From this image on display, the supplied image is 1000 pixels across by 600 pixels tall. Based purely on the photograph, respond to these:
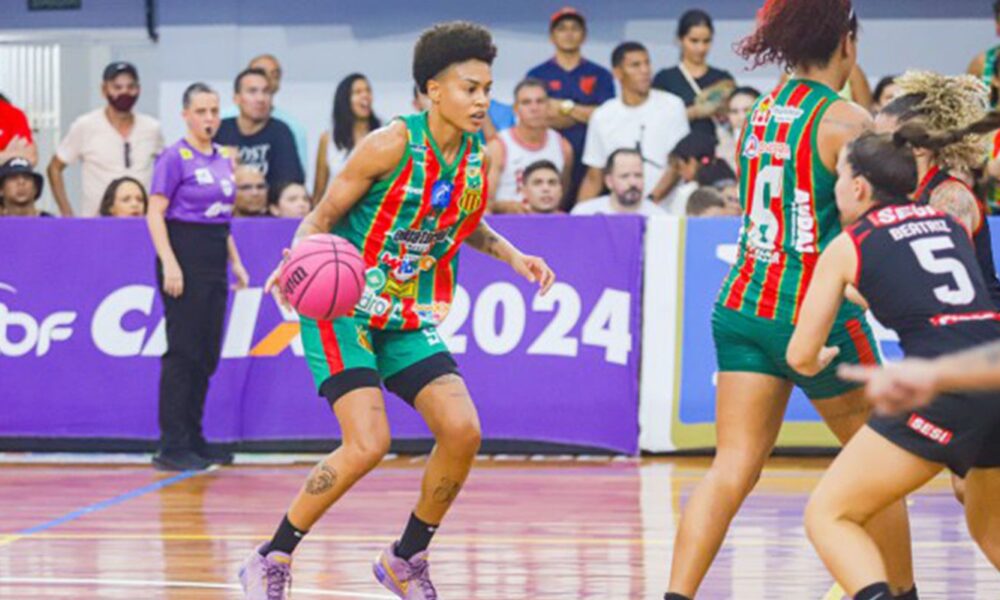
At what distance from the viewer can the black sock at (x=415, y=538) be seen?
7367mm

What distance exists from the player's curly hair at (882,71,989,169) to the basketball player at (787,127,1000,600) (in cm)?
72

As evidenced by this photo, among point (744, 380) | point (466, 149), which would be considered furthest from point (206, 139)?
point (744, 380)

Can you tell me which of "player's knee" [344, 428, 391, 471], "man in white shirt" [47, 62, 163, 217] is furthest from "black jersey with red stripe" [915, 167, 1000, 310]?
"man in white shirt" [47, 62, 163, 217]

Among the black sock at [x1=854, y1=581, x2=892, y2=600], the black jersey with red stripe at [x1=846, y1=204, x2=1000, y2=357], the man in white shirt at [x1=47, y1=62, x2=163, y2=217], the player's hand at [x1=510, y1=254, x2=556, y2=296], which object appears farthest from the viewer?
the man in white shirt at [x1=47, y1=62, x2=163, y2=217]

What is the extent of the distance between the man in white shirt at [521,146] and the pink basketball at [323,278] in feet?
21.5

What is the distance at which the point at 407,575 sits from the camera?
739cm

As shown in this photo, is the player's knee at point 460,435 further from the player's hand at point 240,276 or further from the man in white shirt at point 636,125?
the man in white shirt at point 636,125

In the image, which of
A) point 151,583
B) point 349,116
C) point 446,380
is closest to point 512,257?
point 446,380

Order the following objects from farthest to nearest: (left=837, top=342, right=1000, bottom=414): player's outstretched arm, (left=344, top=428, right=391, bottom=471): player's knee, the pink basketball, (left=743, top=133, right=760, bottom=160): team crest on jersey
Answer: (left=344, top=428, right=391, bottom=471): player's knee < the pink basketball < (left=743, top=133, right=760, bottom=160): team crest on jersey < (left=837, top=342, right=1000, bottom=414): player's outstretched arm

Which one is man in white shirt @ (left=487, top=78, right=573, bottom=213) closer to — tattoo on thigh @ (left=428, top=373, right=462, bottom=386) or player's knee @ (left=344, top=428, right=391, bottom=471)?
tattoo on thigh @ (left=428, top=373, right=462, bottom=386)

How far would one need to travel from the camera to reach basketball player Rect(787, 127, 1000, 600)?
5562mm

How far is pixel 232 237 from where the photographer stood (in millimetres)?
12695

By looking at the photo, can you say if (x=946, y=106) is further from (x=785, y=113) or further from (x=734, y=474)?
(x=734, y=474)

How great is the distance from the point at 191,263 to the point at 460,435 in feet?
17.2
